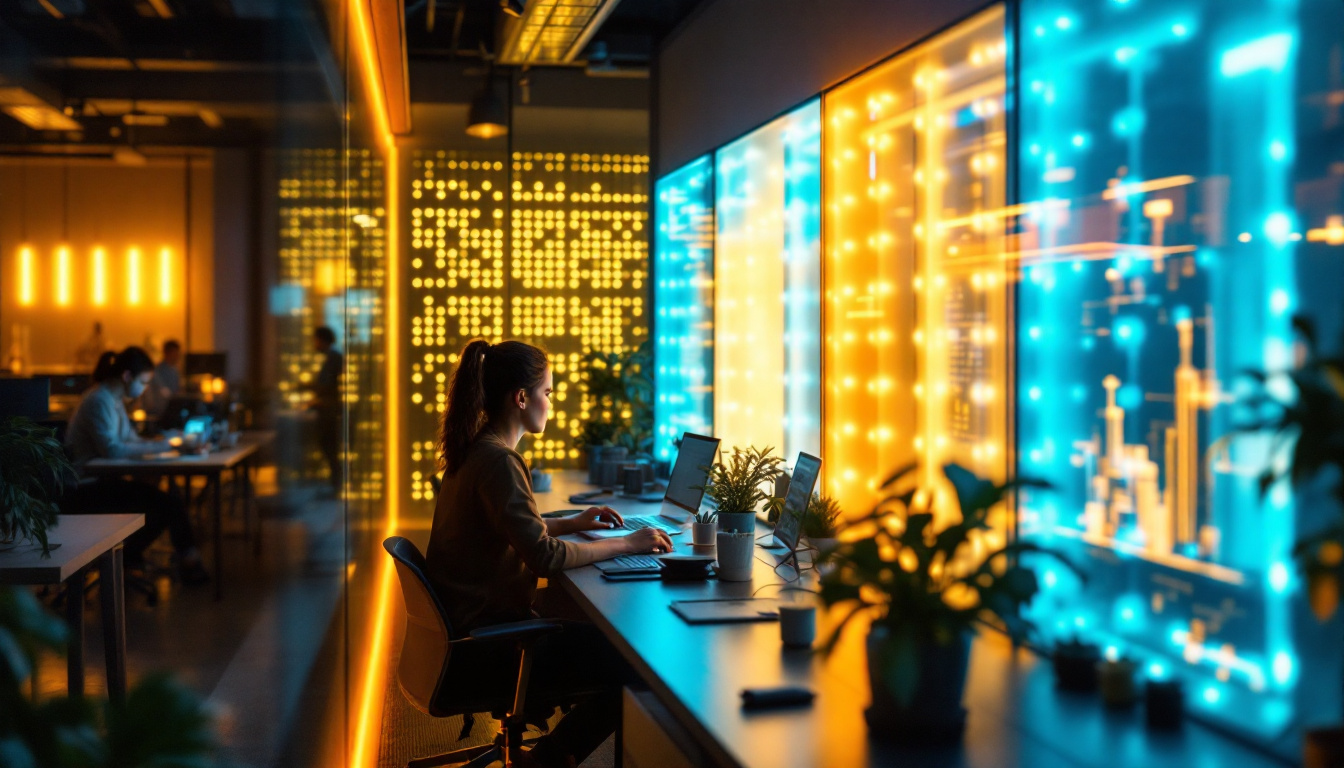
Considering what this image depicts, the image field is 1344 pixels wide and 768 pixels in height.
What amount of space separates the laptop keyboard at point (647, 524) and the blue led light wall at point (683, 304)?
1.12 metres

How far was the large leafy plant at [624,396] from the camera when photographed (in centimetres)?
608

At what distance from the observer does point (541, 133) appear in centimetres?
820

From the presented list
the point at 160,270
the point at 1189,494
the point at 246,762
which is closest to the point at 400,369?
the point at 246,762

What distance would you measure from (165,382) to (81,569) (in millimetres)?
1165

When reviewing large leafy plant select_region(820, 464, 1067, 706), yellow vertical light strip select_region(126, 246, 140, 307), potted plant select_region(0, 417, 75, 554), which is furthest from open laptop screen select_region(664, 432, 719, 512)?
yellow vertical light strip select_region(126, 246, 140, 307)

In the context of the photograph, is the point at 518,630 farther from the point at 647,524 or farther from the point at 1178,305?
the point at 1178,305

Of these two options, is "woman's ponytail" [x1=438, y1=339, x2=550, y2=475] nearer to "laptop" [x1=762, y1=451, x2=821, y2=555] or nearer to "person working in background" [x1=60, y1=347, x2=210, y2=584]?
"person working in background" [x1=60, y1=347, x2=210, y2=584]

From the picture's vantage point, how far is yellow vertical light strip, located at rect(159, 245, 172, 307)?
5.97 ft

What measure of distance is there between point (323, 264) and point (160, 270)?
196 centimetres

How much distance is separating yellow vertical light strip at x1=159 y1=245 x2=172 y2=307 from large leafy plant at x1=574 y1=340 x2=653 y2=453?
423cm

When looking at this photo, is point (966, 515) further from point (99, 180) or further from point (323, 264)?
point (323, 264)

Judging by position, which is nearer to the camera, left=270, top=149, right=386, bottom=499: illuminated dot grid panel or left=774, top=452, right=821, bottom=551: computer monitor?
left=270, top=149, right=386, bottom=499: illuminated dot grid panel

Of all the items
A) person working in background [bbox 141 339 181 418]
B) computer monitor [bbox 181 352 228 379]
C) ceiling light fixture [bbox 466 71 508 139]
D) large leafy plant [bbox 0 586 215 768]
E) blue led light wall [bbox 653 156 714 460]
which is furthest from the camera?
ceiling light fixture [bbox 466 71 508 139]

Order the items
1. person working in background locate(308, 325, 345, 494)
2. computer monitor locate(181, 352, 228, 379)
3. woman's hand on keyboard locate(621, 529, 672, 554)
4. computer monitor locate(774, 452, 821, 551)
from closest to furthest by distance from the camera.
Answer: computer monitor locate(181, 352, 228, 379) < computer monitor locate(774, 452, 821, 551) < woman's hand on keyboard locate(621, 529, 672, 554) < person working in background locate(308, 325, 345, 494)
